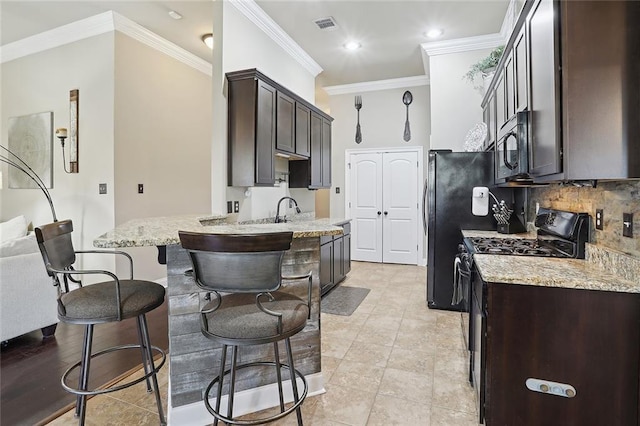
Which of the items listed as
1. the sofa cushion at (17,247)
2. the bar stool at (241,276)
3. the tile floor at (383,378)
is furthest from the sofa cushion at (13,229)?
the bar stool at (241,276)

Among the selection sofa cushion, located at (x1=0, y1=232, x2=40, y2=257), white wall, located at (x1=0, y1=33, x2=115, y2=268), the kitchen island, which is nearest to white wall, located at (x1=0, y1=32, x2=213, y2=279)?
white wall, located at (x1=0, y1=33, x2=115, y2=268)

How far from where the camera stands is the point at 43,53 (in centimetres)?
429

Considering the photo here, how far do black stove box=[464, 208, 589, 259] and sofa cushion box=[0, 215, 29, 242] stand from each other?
4943mm

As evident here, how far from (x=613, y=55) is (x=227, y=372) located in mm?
2144

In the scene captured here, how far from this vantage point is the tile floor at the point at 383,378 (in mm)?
1873

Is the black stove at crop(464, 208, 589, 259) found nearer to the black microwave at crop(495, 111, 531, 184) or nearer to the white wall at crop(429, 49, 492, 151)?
the black microwave at crop(495, 111, 531, 184)

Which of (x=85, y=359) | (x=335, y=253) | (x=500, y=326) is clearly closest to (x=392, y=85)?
(x=335, y=253)

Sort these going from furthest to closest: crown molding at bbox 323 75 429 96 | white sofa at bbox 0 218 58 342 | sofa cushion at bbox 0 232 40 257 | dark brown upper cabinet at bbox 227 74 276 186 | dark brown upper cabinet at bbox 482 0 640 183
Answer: crown molding at bbox 323 75 429 96
dark brown upper cabinet at bbox 227 74 276 186
sofa cushion at bbox 0 232 40 257
white sofa at bbox 0 218 58 342
dark brown upper cabinet at bbox 482 0 640 183

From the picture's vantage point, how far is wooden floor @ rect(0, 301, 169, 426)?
6.27ft

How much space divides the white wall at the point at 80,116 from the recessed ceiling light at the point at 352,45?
2.75 metres

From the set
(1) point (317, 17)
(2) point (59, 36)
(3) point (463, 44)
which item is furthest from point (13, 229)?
(3) point (463, 44)

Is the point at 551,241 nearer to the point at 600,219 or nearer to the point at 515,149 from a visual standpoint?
the point at 600,219

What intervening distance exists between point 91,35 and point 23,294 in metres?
2.97

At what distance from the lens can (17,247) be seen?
9.36ft
